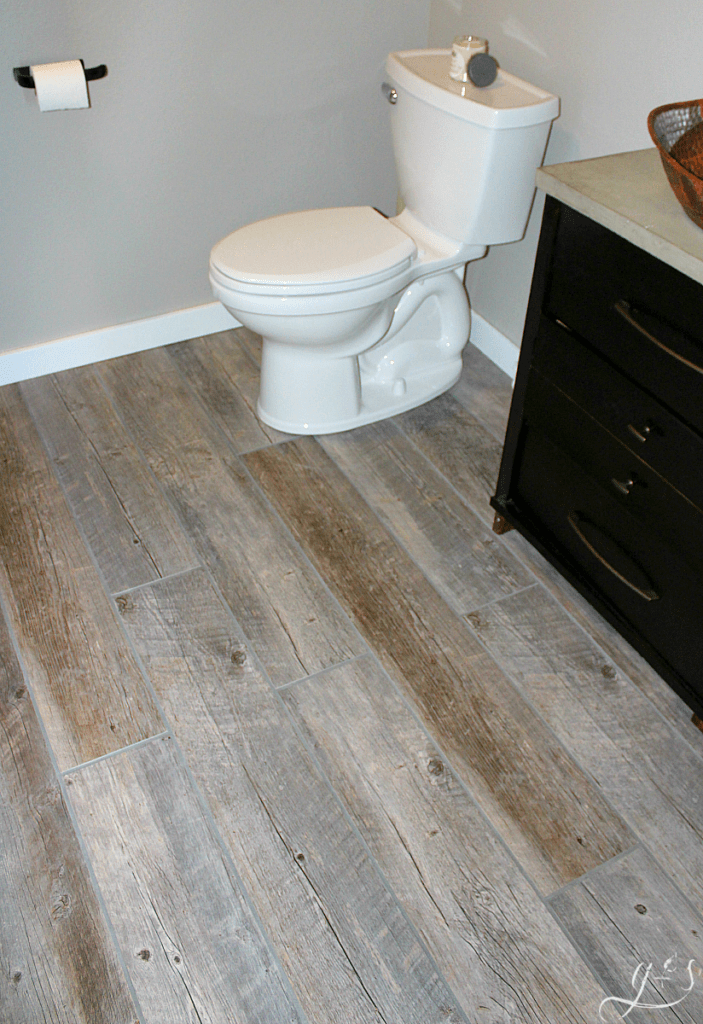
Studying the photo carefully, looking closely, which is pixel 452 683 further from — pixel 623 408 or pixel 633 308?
pixel 633 308

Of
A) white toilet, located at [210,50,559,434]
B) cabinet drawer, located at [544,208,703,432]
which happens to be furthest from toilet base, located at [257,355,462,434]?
cabinet drawer, located at [544,208,703,432]

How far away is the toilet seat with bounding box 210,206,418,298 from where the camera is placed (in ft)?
5.81

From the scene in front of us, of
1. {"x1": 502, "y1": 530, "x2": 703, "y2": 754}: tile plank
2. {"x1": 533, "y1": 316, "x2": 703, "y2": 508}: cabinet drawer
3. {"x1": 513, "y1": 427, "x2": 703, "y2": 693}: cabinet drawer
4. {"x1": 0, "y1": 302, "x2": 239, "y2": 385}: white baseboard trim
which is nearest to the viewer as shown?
{"x1": 533, "y1": 316, "x2": 703, "y2": 508}: cabinet drawer

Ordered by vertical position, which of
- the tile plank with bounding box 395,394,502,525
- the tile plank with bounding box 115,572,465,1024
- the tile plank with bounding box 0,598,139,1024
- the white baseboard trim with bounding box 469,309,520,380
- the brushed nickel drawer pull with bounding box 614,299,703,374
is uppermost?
the brushed nickel drawer pull with bounding box 614,299,703,374

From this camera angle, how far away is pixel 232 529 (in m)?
1.89

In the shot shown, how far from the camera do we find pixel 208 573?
70.7 inches

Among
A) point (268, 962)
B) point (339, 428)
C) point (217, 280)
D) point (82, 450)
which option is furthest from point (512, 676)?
point (82, 450)

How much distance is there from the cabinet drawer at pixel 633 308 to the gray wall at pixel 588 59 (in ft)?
1.43

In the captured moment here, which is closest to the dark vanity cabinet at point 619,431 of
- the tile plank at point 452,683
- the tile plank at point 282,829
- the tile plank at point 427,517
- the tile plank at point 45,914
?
the tile plank at point 427,517

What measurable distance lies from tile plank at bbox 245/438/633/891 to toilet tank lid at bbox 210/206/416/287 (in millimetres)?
474

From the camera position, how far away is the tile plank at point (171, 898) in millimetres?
1191

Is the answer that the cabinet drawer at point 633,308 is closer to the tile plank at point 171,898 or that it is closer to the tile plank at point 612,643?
the tile plank at point 612,643

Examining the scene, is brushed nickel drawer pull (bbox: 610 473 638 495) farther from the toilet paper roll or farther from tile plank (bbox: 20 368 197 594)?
the toilet paper roll

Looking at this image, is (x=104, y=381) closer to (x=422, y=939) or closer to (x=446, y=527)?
(x=446, y=527)
